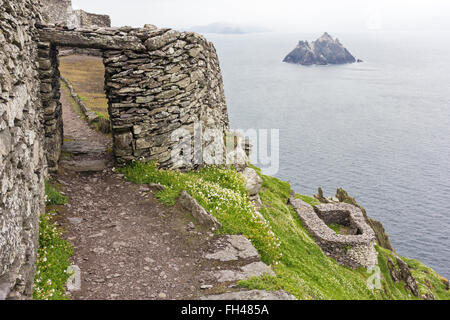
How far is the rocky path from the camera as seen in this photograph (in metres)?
8.20

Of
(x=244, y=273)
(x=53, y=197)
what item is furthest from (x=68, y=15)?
(x=244, y=273)

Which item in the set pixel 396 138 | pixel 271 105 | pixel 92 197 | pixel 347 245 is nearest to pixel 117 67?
pixel 92 197

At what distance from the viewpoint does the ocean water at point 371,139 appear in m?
63.0

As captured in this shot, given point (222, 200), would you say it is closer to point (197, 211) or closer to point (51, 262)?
point (197, 211)

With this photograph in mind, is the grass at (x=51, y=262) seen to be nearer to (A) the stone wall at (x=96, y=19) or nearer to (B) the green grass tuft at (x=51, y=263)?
(B) the green grass tuft at (x=51, y=263)

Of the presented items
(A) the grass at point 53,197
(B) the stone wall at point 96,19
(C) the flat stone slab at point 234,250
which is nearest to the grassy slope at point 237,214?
(C) the flat stone slab at point 234,250

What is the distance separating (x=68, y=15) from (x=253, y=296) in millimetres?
38029

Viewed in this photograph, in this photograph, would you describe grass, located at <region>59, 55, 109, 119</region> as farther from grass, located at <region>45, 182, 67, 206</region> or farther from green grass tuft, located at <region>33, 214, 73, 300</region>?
green grass tuft, located at <region>33, 214, 73, 300</region>

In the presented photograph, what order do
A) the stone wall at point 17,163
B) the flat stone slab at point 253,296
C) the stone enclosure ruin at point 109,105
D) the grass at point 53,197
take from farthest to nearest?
1. the grass at point 53,197
2. the flat stone slab at point 253,296
3. the stone enclosure ruin at point 109,105
4. the stone wall at point 17,163

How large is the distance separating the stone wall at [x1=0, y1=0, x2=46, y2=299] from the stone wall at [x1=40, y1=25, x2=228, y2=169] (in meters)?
2.37

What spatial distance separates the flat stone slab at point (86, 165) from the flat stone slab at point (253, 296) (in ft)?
25.3

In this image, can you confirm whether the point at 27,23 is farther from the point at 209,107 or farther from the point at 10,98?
the point at 209,107

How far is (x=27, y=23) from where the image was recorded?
10.4m

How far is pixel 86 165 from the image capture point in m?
13.9
